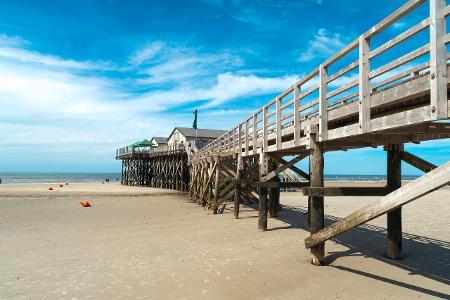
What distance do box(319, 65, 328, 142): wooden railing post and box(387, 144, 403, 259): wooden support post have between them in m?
1.83

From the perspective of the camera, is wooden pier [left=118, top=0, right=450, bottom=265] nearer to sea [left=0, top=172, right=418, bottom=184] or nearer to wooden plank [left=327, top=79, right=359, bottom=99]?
wooden plank [left=327, top=79, right=359, bottom=99]

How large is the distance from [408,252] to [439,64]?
17.0 feet

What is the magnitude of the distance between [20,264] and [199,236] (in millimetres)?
4253

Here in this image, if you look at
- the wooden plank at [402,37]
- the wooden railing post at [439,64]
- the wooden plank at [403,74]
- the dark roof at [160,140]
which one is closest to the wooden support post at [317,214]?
the wooden plank at [403,74]

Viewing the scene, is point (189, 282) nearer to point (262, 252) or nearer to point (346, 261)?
point (262, 252)

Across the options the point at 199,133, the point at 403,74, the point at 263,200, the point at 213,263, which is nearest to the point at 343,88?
the point at 403,74

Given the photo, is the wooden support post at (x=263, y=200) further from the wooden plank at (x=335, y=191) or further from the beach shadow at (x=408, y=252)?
the wooden plank at (x=335, y=191)

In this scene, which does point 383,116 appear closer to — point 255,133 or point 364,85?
point 364,85

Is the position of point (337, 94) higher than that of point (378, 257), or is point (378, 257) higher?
point (337, 94)

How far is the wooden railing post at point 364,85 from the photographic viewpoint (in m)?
5.27

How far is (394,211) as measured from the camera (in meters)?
7.34

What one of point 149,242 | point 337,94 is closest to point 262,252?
point 149,242

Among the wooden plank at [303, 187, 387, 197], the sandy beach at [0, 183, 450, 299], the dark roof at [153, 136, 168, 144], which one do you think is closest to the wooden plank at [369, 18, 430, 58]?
the wooden plank at [303, 187, 387, 197]

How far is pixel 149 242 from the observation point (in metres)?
9.34
